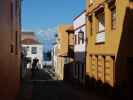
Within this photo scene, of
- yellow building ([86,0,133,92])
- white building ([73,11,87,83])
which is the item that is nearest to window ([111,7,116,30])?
yellow building ([86,0,133,92])

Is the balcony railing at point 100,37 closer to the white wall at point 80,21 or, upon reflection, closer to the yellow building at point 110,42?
the yellow building at point 110,42

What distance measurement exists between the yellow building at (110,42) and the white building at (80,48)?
100 inches

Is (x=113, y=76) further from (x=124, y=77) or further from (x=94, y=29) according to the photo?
(x=94, y=29)

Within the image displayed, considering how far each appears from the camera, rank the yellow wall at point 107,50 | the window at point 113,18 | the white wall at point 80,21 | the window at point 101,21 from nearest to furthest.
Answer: the yellow wall at point 107,50 → the window at point 113,18 → the window at point 101,21 → the white wall at point 80,21

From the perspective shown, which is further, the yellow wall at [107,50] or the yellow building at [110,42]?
the yellow wall at [107,50]

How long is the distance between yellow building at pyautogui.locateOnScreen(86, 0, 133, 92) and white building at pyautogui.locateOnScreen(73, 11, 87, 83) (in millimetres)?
2551

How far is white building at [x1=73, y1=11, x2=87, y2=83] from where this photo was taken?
39094 millimetres

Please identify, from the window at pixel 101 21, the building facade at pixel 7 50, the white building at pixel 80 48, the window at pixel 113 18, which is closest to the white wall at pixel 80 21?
the white building at pixel 80 48

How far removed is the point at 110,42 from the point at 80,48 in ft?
43.4

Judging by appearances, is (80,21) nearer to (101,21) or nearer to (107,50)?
(101,21)

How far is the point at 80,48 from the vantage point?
41.3m

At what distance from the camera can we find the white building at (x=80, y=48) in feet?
128

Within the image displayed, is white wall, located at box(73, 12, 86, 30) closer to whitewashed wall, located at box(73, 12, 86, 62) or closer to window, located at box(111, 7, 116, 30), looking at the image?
whitewashed wall, located at box(73, 12, 86, 62)

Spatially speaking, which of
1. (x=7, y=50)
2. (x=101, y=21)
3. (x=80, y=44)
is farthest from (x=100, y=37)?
(x=7, y=50)
